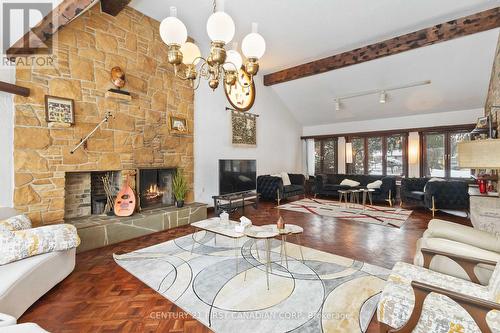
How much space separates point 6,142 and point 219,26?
2.96m

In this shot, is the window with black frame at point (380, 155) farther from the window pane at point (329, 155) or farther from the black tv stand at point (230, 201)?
the black tv stand at point (230, 201)

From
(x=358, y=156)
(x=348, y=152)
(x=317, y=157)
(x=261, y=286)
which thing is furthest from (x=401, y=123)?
(x=261, y=286)

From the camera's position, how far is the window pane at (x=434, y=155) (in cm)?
682

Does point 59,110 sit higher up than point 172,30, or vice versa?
point 172,30

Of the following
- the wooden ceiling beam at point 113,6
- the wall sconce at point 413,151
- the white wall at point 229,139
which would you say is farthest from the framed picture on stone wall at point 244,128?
the wall sconce at point 413,151

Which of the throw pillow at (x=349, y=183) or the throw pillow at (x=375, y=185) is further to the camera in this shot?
the throw pillow at (x=349, y=183)

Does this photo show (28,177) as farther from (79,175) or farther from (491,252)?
(491,252)

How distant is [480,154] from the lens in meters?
1.33

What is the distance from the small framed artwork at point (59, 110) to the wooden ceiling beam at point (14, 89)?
211 mm

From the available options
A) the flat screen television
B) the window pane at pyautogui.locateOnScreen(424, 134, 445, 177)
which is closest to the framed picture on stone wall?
the flat screen television

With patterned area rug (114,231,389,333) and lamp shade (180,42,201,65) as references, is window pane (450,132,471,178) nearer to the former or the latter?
patterned area rug (114,231,389,333)

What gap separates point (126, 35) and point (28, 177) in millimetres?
2668

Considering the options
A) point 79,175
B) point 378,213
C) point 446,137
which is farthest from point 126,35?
point 446,137

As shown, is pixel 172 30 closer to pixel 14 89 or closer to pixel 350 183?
pixel 14 89
